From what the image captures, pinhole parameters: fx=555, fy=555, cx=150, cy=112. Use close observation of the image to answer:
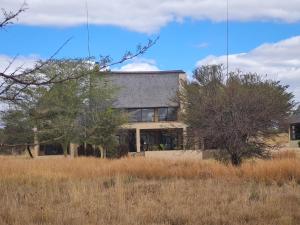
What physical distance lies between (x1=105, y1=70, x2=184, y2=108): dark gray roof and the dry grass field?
48.9 metres

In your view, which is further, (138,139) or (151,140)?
(151,140)

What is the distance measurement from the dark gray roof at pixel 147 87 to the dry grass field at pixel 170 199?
161 feet

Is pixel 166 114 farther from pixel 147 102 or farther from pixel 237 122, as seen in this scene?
pixel 237 122

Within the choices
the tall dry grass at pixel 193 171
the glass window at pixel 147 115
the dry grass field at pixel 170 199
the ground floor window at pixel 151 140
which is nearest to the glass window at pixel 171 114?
the ground floor window at pixel 151 140

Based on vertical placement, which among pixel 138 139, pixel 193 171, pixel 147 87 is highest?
pixel 147 87

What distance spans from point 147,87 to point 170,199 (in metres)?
58.0

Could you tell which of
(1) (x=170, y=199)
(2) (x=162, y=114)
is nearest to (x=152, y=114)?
(2) (x=162, y=114)

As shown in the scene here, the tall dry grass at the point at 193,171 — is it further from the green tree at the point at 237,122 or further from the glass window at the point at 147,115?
the glass window at the point at 147,115

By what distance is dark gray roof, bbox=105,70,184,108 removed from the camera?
68.2 meters

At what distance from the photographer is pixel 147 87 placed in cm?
6950

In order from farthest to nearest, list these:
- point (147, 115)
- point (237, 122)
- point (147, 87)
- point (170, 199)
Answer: point (147, 87) < point (147, 115) < point (237, 122) < point (170, 199)

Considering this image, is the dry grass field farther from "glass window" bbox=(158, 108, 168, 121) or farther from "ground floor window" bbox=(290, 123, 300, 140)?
"ground floor window" bbox=(290, 123, 300, 140)

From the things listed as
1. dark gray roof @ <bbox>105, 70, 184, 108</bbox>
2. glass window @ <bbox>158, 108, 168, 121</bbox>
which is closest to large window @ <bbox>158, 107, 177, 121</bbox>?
glass window @ <bbox>158, 108, 168, 121</bbox>

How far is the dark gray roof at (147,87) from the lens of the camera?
224ft
